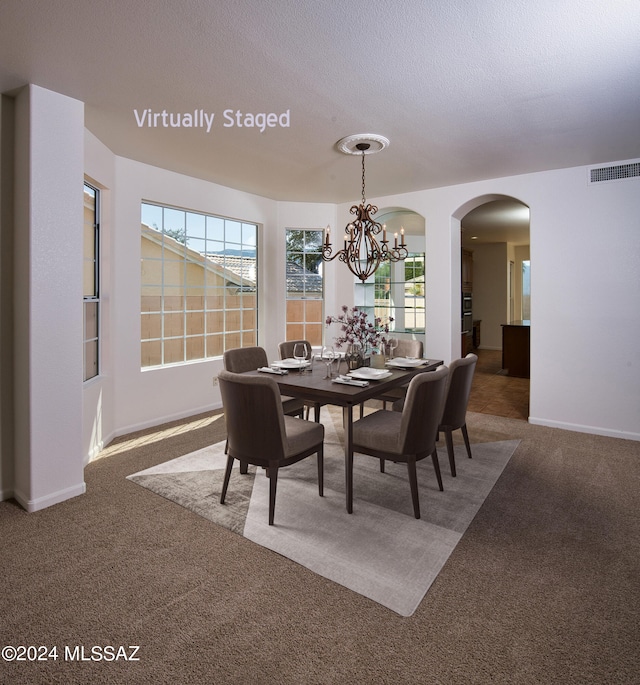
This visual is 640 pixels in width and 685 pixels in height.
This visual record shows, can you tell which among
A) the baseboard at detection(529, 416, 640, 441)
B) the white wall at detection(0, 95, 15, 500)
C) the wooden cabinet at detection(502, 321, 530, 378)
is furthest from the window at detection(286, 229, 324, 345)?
the wooden cabinet at detection(502, 321, 530, 378)

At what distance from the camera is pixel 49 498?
2.67 meters

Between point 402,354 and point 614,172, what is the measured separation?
259cm

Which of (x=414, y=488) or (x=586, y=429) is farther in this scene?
(x=586, y=429)

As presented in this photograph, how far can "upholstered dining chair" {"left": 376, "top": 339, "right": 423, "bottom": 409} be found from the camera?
148 inches

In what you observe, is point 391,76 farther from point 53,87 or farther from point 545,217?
point 545,217

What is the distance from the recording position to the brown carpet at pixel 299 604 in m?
1.49

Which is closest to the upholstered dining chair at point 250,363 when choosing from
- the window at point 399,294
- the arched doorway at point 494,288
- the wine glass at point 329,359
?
the wine glass at point 329,359

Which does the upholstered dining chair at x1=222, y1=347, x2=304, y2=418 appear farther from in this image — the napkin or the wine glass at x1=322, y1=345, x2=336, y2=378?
the napkin

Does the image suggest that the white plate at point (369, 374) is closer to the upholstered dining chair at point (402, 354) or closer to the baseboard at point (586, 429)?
the upholstered dining chair at point (402, 354)

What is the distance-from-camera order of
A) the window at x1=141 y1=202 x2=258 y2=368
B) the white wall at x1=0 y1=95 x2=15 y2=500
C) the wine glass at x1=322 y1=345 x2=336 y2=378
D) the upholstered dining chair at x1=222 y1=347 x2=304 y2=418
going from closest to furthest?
the white wall at x1=0 y1=95 x2=15 y2=500 → the wine glass at x1=322 y1=345 x2=336 y2=378 → the upholstered dining chair at x1=222 y1=347 x2=304 y2=418 → the window at x1=141 y1=202 x2=258 y2=368

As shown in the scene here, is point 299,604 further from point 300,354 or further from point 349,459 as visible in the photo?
point 300,354

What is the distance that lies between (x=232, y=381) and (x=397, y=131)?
7.55 feet

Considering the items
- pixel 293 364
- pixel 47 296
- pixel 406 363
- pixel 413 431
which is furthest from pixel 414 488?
pixel 47 296

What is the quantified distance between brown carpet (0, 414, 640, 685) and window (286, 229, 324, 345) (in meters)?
3.42
